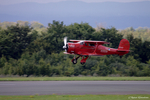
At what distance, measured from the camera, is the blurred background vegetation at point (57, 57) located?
128 ft

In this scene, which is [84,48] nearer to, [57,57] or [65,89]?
[65,89]

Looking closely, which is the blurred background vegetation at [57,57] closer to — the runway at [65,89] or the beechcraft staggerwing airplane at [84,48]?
the beechcraft staggerwing airplane at [84,48]

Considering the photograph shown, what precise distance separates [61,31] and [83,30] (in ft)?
18.9

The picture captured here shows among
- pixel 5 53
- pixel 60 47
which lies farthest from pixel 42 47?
pixel 5 53

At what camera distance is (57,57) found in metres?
45.3

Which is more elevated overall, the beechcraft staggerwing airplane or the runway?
the beechcraft staggerwing airplane

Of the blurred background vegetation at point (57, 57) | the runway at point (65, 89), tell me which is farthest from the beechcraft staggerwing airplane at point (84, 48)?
the blurred background vegetation at point (57, 57)

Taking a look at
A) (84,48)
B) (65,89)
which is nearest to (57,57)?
(84,48)

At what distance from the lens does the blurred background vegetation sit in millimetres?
39000

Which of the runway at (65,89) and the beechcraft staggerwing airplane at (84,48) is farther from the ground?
the beechcraft staggerwing airplane at (84,48)

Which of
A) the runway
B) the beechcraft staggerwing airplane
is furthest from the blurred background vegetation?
the runway

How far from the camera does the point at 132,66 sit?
4244cm

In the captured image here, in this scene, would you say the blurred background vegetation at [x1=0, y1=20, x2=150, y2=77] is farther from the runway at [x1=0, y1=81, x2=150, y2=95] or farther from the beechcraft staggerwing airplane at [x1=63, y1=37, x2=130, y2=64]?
the runway at [x1=0, y1=81, x2=150, y2=95]

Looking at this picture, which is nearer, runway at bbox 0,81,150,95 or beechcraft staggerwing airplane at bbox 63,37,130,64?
runway at bbox 0,81,150,95
